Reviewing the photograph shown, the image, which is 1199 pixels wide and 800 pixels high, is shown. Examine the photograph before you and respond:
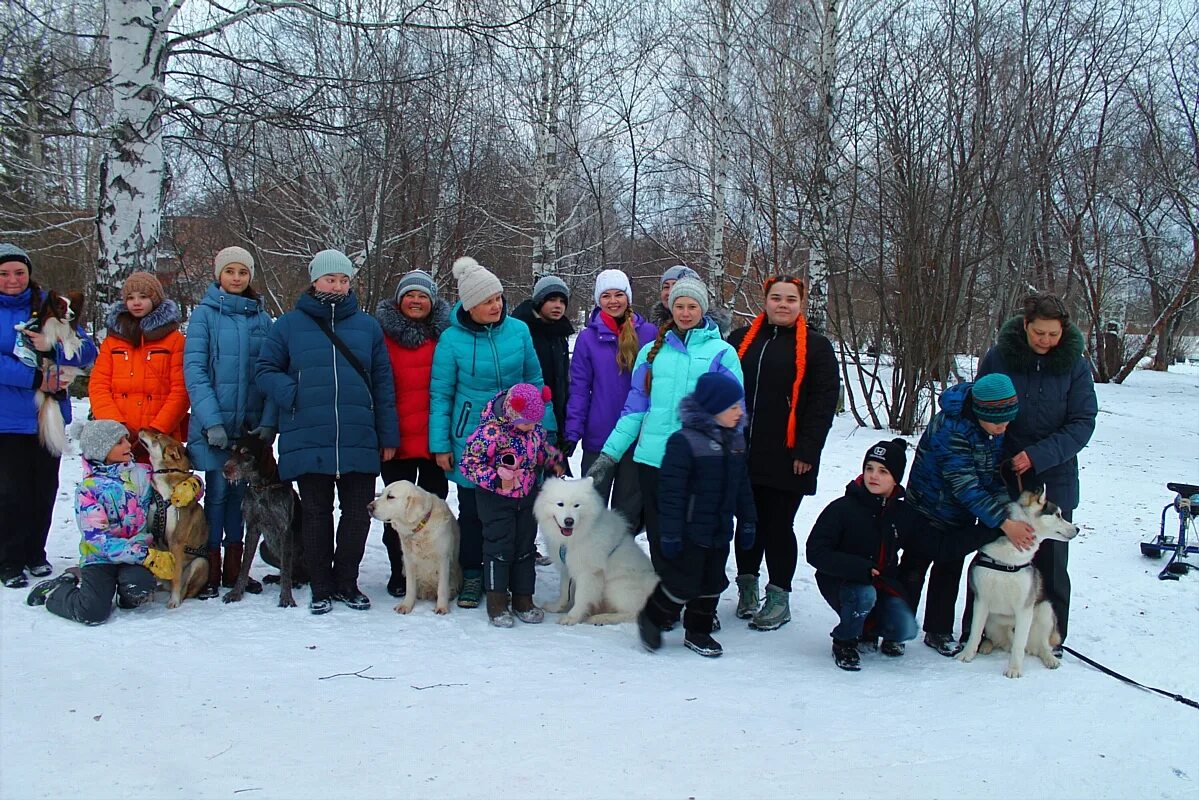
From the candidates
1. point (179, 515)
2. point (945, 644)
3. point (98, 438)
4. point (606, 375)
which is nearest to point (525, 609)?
point (606, 375)

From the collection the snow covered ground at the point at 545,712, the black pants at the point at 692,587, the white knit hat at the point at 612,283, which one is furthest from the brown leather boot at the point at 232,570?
the white knit hat at the point at 612,283

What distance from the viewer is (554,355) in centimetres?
497

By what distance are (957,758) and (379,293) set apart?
9.62 m

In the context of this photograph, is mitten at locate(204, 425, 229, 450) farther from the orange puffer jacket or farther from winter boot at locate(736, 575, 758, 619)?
winter boot at locate(736, 575, 758, 619)

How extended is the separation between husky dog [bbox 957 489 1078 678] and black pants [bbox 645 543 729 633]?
1.30 metres

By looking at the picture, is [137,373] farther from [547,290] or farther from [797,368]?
[797,368]

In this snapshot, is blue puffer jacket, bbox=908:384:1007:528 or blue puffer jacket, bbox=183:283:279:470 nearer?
blue puffer jacket, bbox=908:384:1007:528

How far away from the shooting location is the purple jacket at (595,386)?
4688 millimetres

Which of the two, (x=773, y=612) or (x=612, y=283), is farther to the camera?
(x=612, y=283)

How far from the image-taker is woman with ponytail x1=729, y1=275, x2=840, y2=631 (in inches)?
166

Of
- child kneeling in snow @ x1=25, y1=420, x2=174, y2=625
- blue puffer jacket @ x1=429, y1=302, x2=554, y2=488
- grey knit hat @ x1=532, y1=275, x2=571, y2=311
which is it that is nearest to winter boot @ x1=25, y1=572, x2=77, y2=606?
child kneeling in snow @ x1=25, y1=420, x2=174, y2=625

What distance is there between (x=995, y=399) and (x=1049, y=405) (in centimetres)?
42

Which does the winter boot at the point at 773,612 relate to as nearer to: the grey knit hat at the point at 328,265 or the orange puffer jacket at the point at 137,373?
the grey knit hat at the point at 328,265

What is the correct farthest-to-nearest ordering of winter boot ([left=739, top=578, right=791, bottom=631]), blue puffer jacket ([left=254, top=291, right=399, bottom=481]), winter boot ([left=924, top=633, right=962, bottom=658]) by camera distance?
winter boot ([left=739, top=578, right=791, bottom=631]) → blue puffer jacket ([left=254, top=291, right=399, bottom=481]) → winter boot ([left=924, top=633, right=962, bottom=658])
